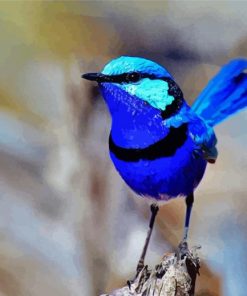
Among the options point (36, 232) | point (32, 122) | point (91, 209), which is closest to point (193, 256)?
point (91, 209)

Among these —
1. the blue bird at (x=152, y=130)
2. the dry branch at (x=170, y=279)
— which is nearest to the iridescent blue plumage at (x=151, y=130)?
the blue bird at (x=152, y=130)

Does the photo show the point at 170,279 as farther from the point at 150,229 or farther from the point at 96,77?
the point at 96,77

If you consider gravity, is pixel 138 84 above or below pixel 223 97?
below

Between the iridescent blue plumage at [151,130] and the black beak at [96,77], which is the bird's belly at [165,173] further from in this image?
the black beak at [96,77]

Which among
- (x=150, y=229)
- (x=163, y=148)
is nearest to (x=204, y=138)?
(x=163, y=148)

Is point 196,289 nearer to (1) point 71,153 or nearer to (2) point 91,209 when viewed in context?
(2) point 91,209

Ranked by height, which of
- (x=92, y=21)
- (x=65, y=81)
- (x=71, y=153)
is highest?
(x=92, y=21)
